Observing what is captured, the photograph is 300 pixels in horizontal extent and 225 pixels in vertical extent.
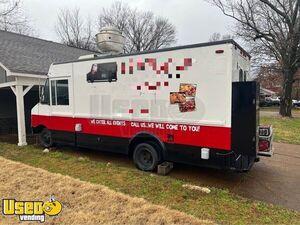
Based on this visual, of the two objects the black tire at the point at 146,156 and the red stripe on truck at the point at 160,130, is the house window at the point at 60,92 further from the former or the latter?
the black tire at the point at 146,156

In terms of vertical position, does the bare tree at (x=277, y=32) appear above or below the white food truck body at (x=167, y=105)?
above

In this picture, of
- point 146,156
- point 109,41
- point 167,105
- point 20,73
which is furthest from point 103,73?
point 20,73

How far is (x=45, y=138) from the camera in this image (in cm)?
877

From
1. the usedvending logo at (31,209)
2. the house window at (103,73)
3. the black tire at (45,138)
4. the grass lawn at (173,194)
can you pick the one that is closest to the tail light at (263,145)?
the grass lawn at (173,194)

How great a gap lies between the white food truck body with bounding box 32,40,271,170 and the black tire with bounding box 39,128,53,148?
1.15 metres

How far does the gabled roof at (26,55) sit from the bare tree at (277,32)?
1460cm

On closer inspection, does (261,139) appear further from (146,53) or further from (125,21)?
(125,21)

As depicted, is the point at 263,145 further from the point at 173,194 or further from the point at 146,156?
the point at 146,156

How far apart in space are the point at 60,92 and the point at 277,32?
20.3m

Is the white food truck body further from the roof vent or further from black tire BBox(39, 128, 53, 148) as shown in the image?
the roof vent

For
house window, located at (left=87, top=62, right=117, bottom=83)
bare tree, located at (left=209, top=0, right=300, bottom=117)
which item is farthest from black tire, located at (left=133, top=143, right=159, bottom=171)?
bare tree, located at (left=209, top=0, right=300, bottom=117)

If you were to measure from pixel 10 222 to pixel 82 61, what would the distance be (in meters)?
4.54

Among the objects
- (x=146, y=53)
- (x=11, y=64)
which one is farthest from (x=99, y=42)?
(x=11, y=64)

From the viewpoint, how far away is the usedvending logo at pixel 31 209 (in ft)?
12.8
